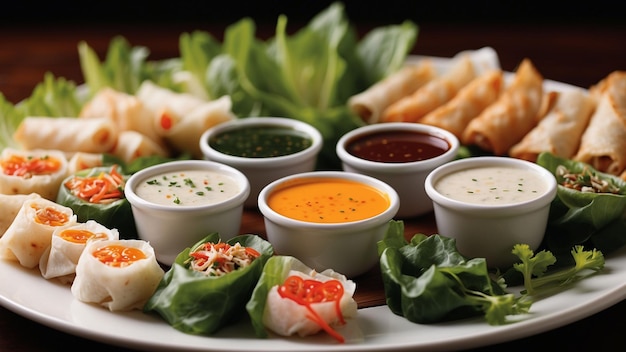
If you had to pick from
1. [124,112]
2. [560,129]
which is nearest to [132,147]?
[124,112]

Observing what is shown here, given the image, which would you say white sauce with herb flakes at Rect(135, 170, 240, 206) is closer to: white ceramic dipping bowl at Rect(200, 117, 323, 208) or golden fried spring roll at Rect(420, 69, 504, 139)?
white ceramic dipping bowl at Rect(200, 117, 323, 208)

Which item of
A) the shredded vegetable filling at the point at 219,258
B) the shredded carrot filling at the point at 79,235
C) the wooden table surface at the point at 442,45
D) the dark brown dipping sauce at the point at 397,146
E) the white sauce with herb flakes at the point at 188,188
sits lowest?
the wooden table surface at the point at 442,45

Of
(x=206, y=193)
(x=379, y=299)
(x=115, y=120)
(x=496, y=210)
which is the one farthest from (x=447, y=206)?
(x=115, y=120)

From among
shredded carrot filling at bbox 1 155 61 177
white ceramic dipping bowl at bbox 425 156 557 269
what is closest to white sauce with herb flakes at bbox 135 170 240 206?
shredded carrot filling at bbox 1 155 61 177

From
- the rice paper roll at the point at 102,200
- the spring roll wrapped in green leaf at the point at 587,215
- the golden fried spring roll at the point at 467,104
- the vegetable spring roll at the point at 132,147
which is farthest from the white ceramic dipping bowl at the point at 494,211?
the vegetable spring roll at the point at 132,147

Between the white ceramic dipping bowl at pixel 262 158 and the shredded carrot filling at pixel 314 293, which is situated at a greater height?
the shredded carrot filling at pixel 314 293

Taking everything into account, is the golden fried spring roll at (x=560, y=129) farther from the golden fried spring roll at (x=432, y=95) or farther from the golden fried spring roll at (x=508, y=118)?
the golden fried spring roll at (x=432, y=95)
